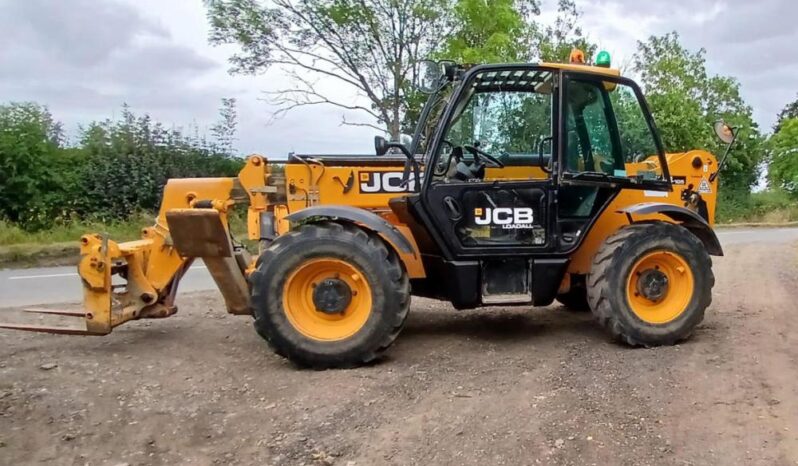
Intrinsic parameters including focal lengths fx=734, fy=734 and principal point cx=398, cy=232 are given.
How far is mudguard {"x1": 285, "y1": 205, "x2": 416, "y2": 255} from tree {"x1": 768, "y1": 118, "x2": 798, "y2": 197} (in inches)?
1087

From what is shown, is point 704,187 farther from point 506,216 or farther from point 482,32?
point 482,32

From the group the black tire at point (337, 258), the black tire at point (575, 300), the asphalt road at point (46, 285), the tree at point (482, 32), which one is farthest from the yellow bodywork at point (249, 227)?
the tree at point (482, 32)

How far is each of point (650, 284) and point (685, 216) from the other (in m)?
0.73

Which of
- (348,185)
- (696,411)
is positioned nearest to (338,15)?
(348,185)

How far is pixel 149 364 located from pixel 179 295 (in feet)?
10.8

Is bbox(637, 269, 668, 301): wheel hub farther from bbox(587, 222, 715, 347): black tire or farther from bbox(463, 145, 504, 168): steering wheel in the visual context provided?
bbox(463, 145, 504, 168): steering wheel

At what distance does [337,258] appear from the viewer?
18.4ft

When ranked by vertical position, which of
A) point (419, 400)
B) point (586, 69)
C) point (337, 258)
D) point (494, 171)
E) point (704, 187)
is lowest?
point (419, 400)

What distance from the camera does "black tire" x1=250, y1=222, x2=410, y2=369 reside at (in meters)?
5.52

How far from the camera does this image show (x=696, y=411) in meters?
4.39

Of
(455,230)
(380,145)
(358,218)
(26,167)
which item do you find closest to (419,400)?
(358,218)

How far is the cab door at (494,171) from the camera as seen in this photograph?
601 centimetres

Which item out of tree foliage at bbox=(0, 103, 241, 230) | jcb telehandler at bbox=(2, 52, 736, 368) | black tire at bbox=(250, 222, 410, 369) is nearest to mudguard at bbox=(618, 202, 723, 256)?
jcb telehandler at bbox=(2, 52, 736, 368)

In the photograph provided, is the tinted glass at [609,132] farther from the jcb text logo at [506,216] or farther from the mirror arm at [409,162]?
the mirror arm at [409,162]
